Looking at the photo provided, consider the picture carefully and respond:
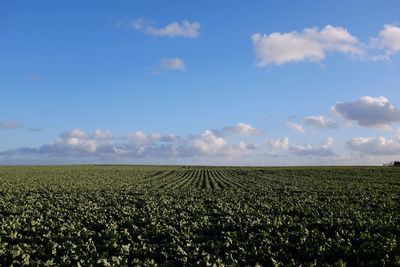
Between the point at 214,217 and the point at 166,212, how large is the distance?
9.86ft

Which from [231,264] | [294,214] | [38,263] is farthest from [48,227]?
[294,214]

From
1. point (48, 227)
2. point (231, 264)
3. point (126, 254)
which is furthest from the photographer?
point (48, 227)

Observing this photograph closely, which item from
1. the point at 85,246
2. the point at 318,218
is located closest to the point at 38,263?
the point at 85,246

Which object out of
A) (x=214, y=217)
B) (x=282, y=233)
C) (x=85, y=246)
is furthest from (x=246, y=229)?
(x=85, y=246)

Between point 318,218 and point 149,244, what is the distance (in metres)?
9.32

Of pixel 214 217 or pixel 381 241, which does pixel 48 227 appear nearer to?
pixel 214 217

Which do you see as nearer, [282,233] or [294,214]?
[282,233]

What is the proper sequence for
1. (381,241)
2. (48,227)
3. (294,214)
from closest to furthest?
(381,241) < (48,227) < (294,214)

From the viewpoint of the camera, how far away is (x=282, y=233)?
57.0 feet

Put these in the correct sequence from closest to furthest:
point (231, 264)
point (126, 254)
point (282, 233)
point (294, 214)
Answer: point (231, 264)
point (126, 254)
point (282, 233)
point (294, 214)

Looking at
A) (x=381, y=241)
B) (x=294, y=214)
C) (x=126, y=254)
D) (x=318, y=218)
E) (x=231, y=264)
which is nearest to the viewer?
(x=231, y=264)

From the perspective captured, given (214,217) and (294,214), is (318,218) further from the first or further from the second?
(214,217)

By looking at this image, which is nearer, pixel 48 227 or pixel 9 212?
pixel 48 227

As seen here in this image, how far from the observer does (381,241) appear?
1516 cm
